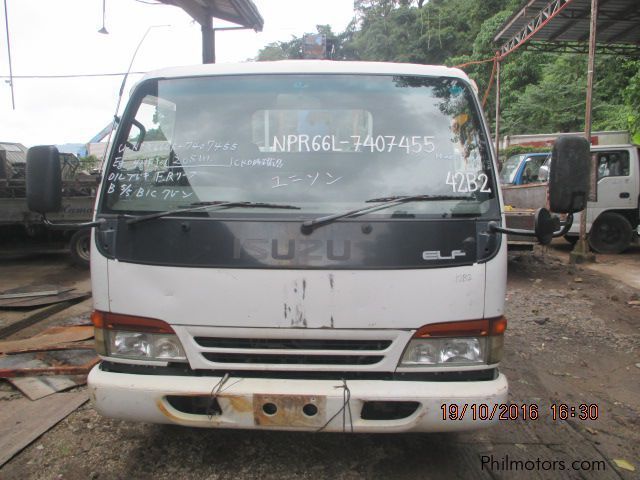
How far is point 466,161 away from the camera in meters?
2.50

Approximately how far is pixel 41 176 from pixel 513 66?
75.5 ft

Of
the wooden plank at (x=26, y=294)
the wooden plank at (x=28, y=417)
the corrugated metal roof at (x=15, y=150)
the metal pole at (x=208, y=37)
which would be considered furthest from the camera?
the corrugated metal roof at (x=15, y=150)

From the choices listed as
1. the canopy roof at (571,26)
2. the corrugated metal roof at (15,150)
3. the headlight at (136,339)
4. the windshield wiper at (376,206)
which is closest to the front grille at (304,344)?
the headlight at (136,339)

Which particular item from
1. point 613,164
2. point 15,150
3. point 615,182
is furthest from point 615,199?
point 15,150

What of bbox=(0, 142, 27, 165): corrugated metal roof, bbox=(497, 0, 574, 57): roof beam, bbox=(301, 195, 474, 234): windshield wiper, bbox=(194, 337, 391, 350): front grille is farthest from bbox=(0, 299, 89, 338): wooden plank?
bbox=(497, 0, 574, 57): roof beam

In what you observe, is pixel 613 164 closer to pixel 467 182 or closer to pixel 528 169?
pixel 528 169

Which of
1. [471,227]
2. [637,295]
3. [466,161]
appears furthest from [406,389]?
[637,295]

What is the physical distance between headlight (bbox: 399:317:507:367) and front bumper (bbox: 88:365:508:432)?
0.10 metres

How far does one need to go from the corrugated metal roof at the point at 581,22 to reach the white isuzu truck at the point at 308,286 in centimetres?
969

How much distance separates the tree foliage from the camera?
17.7 m

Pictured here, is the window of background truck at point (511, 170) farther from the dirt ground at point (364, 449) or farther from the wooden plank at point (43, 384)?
the wooden plank at point (43, 384)

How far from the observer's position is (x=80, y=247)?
27.5 ft

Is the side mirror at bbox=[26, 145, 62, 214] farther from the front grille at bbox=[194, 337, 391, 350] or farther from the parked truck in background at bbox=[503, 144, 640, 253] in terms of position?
the parked truck in background at bbox=[503, 144, 640, 253]

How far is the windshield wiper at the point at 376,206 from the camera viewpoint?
2.21m
